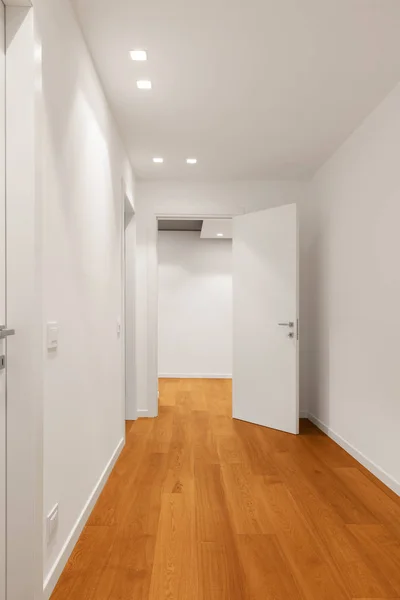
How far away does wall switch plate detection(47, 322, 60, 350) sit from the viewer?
1.81 metres

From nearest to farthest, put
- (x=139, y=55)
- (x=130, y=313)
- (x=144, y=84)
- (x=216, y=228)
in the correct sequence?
(x=139, y=55) → (x=144, y=84) → (x=130, y=313) → (x=216, y=228)

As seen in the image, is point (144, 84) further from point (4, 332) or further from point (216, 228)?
point (216, 228)

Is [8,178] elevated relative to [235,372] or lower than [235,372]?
elevated

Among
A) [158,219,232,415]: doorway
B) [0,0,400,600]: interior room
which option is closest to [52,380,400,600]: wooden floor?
[0,0,400,600]: interior room

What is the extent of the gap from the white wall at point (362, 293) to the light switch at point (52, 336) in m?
2.01

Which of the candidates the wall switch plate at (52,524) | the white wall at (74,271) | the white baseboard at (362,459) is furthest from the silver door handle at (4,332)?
the white baseboard at (362,459)

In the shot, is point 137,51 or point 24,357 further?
point 137,51

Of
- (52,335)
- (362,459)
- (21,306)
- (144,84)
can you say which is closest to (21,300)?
(21,306)

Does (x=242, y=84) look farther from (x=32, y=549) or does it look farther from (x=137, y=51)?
(x=32, y=549)

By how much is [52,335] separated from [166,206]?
3416 mm

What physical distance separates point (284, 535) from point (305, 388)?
9.02 feet

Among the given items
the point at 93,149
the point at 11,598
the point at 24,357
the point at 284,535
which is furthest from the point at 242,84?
the point at 11,598

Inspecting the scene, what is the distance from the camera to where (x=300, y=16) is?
2.27 m

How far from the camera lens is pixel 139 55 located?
2641 millimetres
